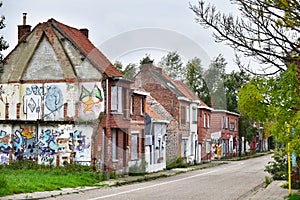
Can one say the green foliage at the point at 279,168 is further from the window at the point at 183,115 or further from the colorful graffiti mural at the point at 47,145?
the window at the point at 183,115

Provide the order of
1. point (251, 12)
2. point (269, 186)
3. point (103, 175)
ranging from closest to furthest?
point (251, 12) < point (269, 186) < point (103, 175)

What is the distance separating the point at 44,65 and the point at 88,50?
2748 millimetres

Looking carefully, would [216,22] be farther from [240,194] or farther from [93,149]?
[93,149]

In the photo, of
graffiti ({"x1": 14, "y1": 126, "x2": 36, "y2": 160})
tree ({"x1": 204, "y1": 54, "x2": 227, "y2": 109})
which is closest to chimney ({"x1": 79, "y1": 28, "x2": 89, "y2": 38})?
graffiti ({"x1": 14, "y1": 126, "x2": 36, "y2": 160})

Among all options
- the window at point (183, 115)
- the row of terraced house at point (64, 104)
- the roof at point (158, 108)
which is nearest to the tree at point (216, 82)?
the window at point (183, 115)

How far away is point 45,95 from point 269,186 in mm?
14424

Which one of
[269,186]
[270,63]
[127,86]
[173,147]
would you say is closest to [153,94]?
[173,147]

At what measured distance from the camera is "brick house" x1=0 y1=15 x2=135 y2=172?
99.6 ft

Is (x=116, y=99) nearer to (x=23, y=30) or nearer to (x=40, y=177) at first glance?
(x=23, y=30)

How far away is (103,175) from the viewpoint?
28906 millimetres

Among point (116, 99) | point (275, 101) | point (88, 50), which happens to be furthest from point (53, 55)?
point (275, 101)

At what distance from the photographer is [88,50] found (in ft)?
104

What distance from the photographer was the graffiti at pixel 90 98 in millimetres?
30641

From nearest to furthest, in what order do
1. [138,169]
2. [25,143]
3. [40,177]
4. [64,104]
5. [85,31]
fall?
[40,177] < [25,143] < [64,104] < [138,169] < [85,31]
